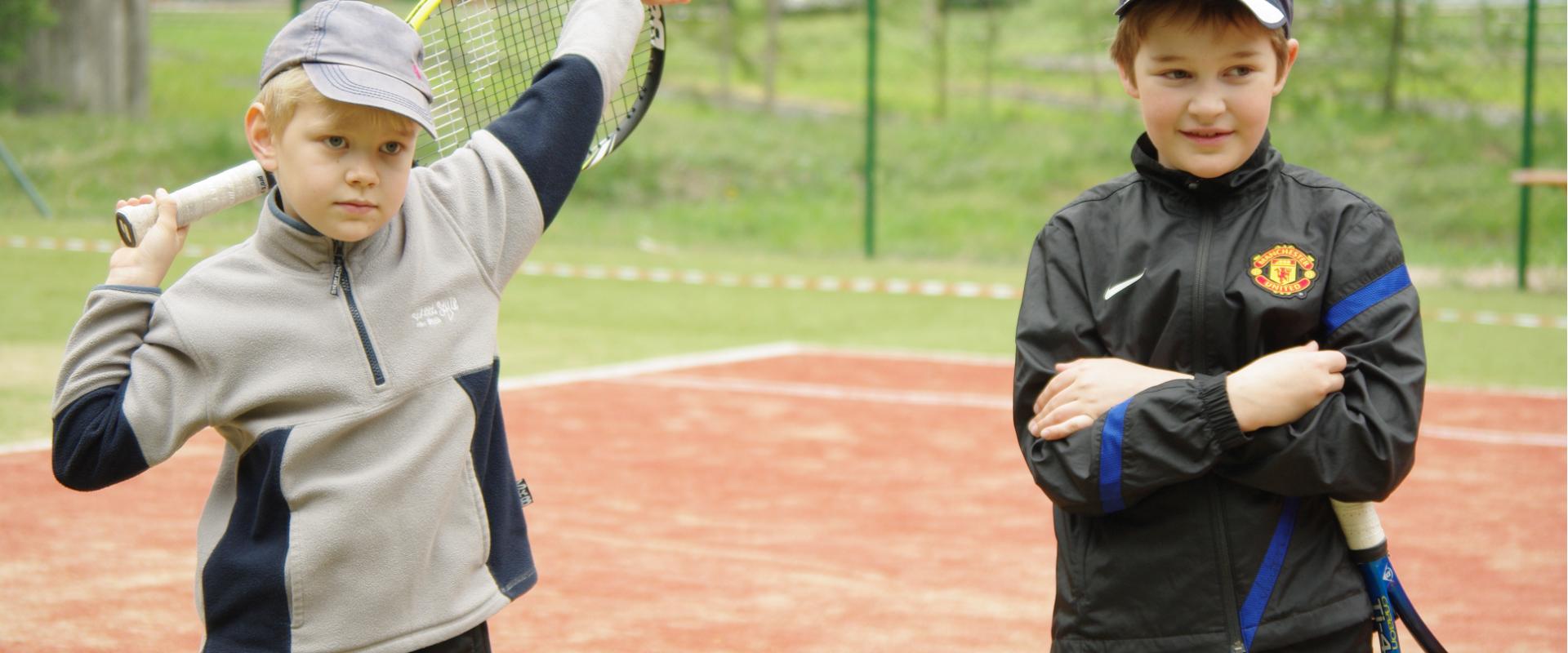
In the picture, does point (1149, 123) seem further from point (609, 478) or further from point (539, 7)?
point (609, 478)

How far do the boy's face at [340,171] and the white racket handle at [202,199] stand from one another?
19cm

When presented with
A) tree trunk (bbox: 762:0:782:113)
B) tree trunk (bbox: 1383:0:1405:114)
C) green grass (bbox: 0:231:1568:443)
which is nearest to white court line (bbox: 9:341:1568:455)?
green grass (bbox: 0:231:1568:443)

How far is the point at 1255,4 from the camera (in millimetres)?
2125

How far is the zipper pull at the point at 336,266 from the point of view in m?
2.24

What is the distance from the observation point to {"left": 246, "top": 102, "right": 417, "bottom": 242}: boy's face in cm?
218

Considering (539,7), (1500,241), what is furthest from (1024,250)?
(539,7)

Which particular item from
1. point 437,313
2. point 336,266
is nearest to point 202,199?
point 336,266

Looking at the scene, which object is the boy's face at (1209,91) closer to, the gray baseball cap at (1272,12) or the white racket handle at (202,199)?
the gray baseball cap at (1272,12)

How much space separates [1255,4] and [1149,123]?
21 centimetres

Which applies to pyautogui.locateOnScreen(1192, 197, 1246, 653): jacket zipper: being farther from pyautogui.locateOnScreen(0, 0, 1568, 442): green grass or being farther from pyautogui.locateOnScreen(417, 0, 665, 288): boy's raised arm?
pyautogui.locateOnScreen(0, 0, 1568, 442): green grass

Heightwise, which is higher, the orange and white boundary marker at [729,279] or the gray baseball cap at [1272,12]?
the gray baseball cap at [1272,12]

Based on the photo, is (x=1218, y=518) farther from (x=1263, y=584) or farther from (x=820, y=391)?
(x=820, y=391)

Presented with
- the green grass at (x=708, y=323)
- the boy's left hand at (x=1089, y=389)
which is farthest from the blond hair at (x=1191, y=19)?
the green grass at (x=708, y=323)

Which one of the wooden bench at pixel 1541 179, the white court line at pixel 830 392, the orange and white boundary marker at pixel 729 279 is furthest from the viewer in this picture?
the orange and white boundary marker at pixel 729 279
